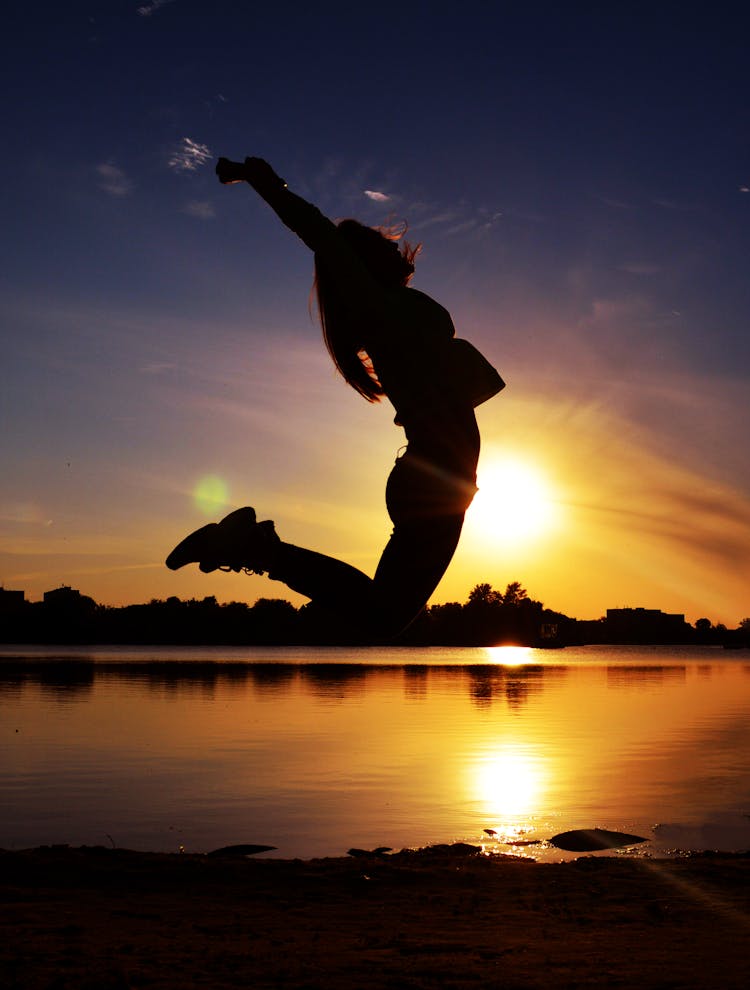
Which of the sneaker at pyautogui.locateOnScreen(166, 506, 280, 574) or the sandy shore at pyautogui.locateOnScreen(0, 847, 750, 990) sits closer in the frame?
the sneaker at pyautogui.locateOnScreen(166, 506, 280, 574)

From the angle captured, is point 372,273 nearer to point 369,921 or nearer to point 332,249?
point 332,249

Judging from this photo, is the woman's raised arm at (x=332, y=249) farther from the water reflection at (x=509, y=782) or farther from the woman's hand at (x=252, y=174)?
the water reflection at (x=509, y=782)

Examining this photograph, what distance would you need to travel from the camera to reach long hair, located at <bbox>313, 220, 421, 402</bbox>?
595 cm

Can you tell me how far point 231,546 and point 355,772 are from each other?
28852mm

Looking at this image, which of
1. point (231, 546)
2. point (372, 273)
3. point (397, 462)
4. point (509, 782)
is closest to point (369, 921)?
point (231, 546)

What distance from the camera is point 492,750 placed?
131ft

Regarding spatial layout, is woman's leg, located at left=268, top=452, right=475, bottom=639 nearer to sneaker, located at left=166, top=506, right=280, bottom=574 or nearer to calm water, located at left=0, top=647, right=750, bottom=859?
sneaker, located at left=166, top=506, right=280, bottom=574

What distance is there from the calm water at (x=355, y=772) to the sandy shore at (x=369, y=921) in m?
4.53

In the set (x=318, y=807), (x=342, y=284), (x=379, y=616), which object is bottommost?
(x=318, y=807)

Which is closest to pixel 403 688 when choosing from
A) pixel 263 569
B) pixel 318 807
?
pixel 318 807

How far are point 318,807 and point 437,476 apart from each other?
22.3m

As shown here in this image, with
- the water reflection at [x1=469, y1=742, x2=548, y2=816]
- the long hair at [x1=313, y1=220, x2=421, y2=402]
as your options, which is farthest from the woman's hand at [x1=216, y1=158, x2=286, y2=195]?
the water reflection at [x1=469, y1=742, x2=548, y2=816]

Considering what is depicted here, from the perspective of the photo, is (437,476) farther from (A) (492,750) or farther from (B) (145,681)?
(B) (145,681)

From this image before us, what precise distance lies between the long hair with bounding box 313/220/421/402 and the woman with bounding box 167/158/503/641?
0.61 m
